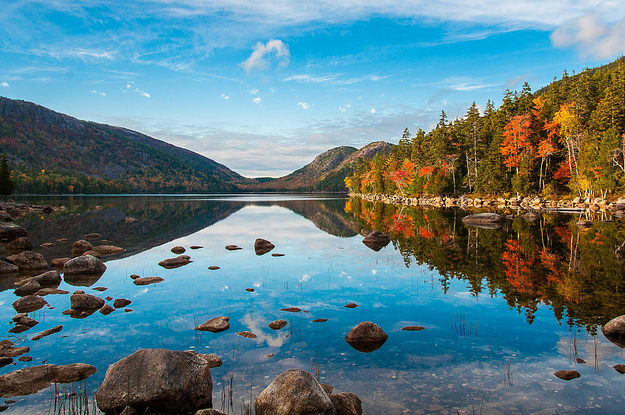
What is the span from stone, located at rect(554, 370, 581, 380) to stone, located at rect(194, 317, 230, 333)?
924cm

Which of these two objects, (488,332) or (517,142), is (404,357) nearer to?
(488,332)

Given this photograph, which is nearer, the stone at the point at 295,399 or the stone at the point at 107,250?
the stone at the point at 295,399

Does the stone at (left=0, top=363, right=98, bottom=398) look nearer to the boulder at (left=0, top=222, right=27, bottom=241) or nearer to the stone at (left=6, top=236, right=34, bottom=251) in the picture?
the stone at (left=6, top=236, right=34, bottom=251)

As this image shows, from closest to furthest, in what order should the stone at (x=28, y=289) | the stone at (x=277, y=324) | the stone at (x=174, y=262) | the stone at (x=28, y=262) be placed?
the stone at (x=277, y=324)
the stone at (x=28, y=289)
the stone at (x=28, y=262)
the stone at (x=174, y=262)

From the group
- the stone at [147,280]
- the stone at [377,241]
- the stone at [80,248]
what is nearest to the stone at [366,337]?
the stone at [147,280]

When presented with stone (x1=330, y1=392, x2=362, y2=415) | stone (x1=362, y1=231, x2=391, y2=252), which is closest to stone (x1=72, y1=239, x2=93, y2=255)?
stone (x1=362, y1=231, x2=391, y2=252)

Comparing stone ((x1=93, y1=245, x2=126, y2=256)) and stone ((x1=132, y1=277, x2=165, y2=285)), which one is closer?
stone ((x1=132, y1=277, x2=165, y2=285))

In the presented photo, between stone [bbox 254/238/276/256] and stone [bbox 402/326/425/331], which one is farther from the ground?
stone [bbox 254/238/276/256]

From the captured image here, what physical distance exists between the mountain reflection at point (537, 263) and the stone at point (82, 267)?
1827 cm

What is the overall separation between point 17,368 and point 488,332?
13.2m

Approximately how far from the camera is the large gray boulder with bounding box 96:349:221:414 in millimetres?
6730

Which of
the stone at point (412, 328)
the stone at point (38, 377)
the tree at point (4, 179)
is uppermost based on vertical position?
the tree at point (4, 179)

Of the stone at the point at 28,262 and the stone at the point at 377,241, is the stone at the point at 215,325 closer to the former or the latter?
the stone at the point at 28,262

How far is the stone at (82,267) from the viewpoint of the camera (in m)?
18.9
